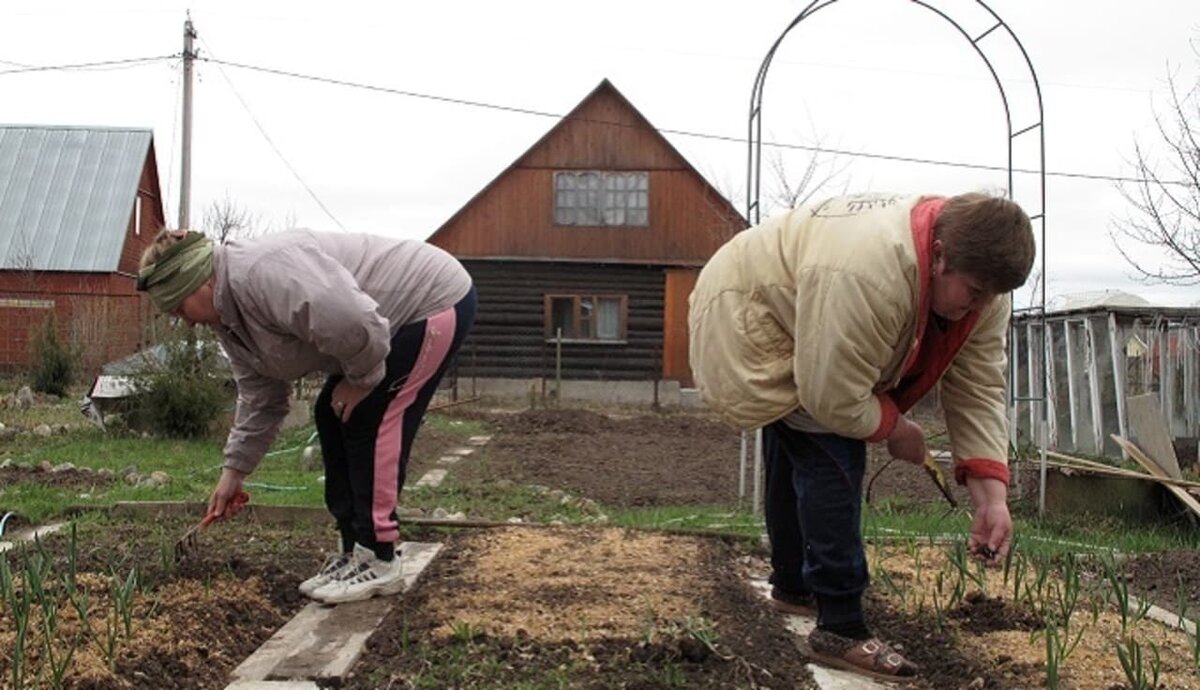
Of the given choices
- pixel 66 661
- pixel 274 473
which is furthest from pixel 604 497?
pixel 66 661

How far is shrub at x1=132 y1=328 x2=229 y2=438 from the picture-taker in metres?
9.39

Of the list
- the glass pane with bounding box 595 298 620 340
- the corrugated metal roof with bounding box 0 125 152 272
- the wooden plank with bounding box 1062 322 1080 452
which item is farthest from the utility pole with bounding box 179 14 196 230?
the wooden plank with bounding box 1062 322 1080 452

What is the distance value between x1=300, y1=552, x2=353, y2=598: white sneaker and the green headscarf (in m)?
0.97

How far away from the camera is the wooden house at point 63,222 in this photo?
21.6m

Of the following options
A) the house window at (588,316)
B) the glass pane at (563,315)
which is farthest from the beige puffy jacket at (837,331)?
the glass pane at (563,315)

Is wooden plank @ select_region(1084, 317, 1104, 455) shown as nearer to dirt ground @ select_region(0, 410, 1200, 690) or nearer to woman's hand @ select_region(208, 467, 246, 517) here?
dirt ground @ select_region(0, 410, 1200, 690)

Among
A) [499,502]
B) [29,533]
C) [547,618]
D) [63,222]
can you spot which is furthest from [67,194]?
[547,618]

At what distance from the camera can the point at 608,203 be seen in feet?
70.4

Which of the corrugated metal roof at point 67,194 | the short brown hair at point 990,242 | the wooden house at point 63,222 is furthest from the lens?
the corrugated metal roof at point 67,194

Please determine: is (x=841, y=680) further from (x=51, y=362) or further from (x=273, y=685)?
(x=51, y=362)

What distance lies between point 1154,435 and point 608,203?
618 inches

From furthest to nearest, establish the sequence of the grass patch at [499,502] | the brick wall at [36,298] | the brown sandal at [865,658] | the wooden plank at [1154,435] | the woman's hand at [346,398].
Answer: the brick wall at [36,298], the wooden plank at [1154,435], the grass patch at [499,502], the woman's hand at [346,398], the brown sandal at [865,658]

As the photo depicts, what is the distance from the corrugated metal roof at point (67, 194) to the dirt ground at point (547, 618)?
2001 centimetres

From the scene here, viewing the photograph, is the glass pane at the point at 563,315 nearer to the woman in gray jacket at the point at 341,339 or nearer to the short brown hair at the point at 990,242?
the woman in gray jacket at the point at 341,339
